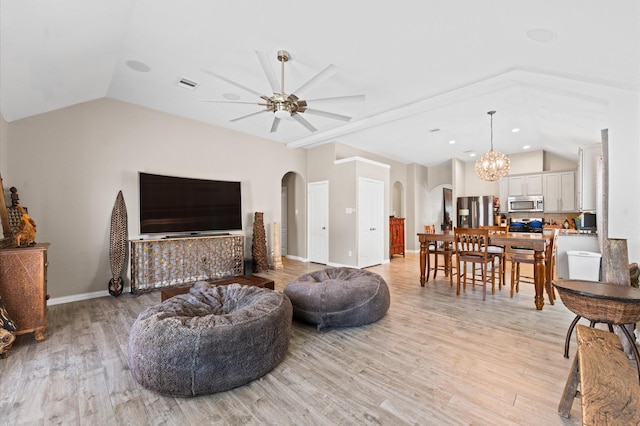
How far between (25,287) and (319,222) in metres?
5.13

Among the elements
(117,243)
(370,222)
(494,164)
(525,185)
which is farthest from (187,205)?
(525,185)

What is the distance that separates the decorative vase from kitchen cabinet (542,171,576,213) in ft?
23.1

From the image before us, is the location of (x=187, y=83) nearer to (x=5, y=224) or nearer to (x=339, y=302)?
(x=5, y=224)

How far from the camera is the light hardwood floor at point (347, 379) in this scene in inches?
64.9

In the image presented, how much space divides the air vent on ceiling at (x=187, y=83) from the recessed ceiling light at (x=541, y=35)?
388 cm

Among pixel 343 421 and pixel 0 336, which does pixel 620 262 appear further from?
pixel 0 336

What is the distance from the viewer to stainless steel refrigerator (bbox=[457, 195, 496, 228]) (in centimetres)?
758

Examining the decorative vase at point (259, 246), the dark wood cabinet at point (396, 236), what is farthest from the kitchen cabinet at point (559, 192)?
the decorative vase at point (259, 246)

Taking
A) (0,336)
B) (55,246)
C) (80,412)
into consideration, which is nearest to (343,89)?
(80,412)

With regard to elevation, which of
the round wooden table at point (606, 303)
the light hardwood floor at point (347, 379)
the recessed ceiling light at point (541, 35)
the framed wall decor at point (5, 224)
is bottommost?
the light hardwood floor at point (347, 379)

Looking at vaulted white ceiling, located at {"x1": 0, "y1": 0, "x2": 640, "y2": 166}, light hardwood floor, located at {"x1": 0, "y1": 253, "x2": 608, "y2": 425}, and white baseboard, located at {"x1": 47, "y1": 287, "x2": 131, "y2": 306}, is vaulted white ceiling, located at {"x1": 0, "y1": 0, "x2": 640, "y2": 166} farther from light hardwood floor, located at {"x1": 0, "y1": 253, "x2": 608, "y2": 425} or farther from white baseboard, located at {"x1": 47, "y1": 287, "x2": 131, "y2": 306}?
light hardwood floor, located at {"x1": 0, "y1": 253, "x2": 608, "y2": 425}

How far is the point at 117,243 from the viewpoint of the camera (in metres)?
4.17

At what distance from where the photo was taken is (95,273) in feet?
13.6

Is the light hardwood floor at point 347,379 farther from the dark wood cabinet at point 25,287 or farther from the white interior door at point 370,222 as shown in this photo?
the white interior door at point 370,222
